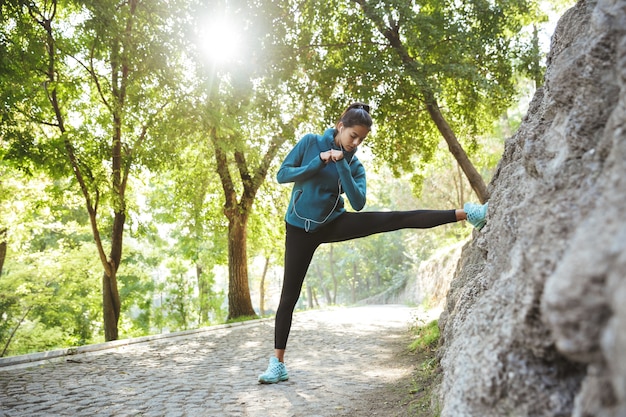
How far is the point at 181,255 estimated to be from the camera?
2447cm

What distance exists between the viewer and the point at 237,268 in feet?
48.6

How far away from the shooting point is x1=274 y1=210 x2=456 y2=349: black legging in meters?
4.12

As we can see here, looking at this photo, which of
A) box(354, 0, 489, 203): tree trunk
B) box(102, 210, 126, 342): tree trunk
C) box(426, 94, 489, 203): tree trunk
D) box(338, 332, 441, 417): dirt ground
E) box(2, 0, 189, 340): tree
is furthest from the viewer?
box(102, 210, 126, 342): tree trunk

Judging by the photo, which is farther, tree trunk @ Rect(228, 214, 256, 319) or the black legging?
tree trunk @ Rect(228, 214, 256, 319)

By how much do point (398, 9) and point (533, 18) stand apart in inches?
199

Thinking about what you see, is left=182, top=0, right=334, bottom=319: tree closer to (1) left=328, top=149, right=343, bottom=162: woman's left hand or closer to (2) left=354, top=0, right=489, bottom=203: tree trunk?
(2) left=354, top=0, right=489, bottom=203: tree trunk

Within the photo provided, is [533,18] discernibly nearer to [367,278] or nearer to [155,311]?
[155,311]

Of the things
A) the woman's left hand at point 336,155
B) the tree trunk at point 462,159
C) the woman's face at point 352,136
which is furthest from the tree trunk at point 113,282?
the woman's left hand at point 336,155

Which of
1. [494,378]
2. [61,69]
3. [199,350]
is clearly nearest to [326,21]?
[61,69]

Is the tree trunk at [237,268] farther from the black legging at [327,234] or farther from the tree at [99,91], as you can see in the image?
the black legging at [327,234]

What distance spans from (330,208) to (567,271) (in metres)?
2.95

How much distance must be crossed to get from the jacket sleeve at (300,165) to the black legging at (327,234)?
462 mm

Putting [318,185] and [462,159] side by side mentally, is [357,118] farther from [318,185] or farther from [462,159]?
[462,159]

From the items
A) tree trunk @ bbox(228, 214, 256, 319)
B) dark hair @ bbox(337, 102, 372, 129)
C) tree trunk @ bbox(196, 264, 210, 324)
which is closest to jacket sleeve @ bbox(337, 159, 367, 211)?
dark hair @ bbox(337, 102, 372, 129)
